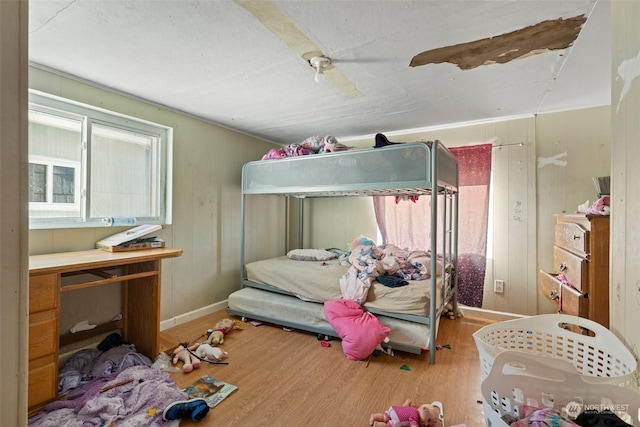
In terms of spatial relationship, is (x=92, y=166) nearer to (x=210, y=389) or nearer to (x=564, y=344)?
(x=210, y=389)

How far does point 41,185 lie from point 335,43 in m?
2.25

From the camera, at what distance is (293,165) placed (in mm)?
2791

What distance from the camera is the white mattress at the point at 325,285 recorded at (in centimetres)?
216

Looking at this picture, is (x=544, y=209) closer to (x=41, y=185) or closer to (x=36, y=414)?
(x=36, y=414)

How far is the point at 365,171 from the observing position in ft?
7.75

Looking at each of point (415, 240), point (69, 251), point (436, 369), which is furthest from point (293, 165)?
point (436, 369)

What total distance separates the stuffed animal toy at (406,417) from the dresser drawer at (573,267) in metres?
1.20

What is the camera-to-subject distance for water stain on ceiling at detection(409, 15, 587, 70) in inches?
57.9

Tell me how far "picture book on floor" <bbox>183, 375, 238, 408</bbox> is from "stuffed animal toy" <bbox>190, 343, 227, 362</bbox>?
23 centimetres

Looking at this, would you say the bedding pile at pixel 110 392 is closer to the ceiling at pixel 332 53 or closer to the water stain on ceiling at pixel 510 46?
the ceiling at pixel 332 53

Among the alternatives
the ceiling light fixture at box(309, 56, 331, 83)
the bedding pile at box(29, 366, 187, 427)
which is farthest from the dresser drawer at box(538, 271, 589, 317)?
the bedding pile at box(29, 366, 187, 427)

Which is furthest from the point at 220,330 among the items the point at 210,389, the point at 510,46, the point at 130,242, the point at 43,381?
the point at 510,46

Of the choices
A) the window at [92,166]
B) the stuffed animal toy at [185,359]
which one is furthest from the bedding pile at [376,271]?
the window at [92,166]

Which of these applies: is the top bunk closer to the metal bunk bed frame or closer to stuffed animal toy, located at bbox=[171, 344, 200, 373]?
the metal bunk bed frame
